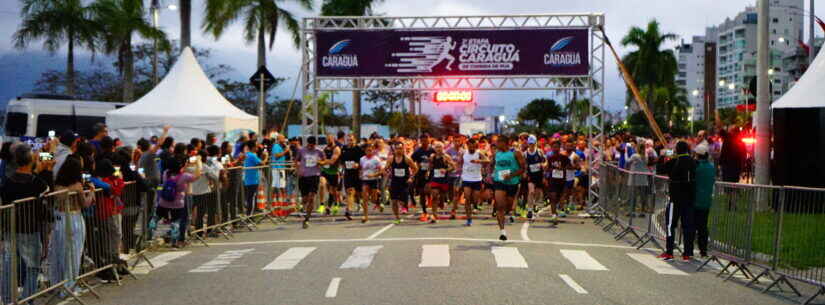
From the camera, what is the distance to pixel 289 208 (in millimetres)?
22188

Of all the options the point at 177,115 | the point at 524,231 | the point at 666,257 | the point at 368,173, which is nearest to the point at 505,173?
the point at 524,231

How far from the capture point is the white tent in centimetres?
2708

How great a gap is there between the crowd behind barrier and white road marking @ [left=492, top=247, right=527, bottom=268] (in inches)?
201

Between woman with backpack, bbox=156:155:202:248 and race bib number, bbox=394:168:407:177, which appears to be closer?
woman with backpack, bbox=156:155:202:248

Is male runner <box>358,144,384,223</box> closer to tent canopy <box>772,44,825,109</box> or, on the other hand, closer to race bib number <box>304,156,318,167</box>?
race bib number <box>304,156,318,167</box>

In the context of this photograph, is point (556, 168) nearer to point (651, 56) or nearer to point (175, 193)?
point (175, 193)

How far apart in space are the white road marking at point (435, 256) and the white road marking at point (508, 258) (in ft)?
2.49

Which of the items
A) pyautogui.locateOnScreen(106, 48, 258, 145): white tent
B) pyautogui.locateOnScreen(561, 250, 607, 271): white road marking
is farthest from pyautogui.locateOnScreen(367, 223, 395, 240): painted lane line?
pyautogui.locateOnScreen(106, 48, 258, 145): white tent

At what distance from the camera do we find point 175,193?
14484 millimetres

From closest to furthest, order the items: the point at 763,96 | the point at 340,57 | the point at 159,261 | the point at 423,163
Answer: the point at 159,261
the point at 763,96
the point at 423,163
the point at 340,57

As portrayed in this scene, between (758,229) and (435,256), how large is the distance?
4586 millimetres

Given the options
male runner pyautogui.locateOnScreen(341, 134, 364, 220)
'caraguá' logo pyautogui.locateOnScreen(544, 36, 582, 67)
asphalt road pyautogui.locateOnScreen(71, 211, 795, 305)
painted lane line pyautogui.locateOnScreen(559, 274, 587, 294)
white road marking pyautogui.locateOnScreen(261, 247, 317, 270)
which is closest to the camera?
asphalt road pyautogui.locateOnScreen(71, 211, 795, 305)

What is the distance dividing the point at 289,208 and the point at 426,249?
8.91 meters

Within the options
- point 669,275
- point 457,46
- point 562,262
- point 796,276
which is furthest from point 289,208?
point 796,276
